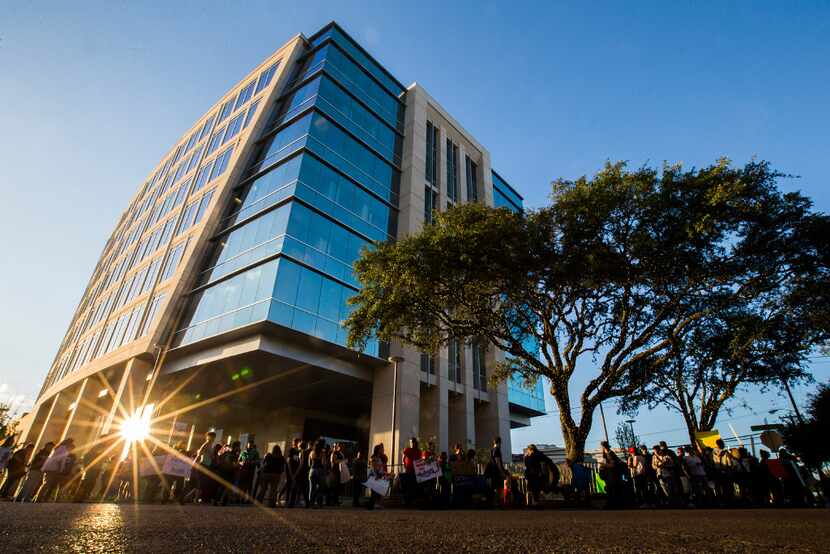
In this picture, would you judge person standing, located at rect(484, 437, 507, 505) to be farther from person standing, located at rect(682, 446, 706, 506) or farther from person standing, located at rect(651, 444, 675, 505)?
person standing, located at rect(682, 446, 706, 506)

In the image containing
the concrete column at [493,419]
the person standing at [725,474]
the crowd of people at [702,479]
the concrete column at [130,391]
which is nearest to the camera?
the crowd of people at [702,479]

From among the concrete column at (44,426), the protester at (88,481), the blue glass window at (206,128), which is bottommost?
the protester at (88,481)

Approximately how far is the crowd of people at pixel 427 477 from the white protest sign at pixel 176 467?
56 millimetres

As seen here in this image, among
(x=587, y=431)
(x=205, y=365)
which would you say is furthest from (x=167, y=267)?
(x=587, y=431)

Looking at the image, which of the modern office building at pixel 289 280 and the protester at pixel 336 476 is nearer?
the protester at pixel 336 476

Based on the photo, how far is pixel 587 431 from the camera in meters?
13.7

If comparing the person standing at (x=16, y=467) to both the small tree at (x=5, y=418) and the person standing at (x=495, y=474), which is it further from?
the small tree at (x=5, y=418)

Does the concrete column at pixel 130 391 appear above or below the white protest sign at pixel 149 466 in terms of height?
above

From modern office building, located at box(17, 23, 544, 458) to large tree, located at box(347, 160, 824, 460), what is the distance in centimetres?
306

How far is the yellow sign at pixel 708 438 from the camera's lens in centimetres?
1512

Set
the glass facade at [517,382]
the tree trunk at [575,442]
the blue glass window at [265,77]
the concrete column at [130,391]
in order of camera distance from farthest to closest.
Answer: the glass facade at [517,382], the blue glass window at [265,77], the concrete column at [130,391], the tree trunk at [575,442]

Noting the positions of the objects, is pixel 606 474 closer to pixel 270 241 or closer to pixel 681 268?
pixel 681 268

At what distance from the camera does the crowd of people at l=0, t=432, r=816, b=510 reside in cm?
1076

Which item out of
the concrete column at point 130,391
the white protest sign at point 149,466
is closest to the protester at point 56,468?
the white protest sign at point 149,466
